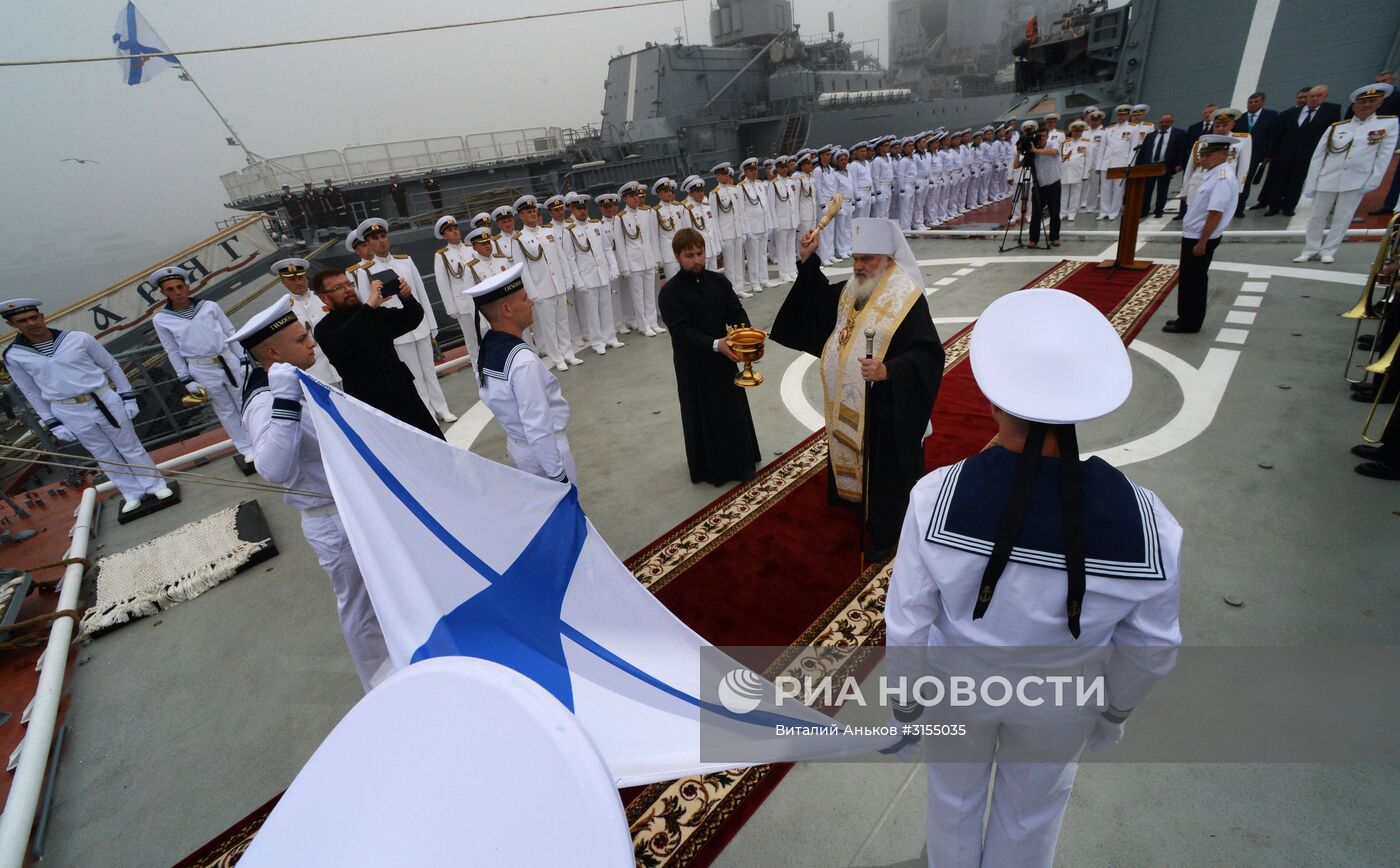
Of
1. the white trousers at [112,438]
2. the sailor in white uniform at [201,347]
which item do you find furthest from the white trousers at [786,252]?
the white trousers at [112,438]

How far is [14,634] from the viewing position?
12.8ft

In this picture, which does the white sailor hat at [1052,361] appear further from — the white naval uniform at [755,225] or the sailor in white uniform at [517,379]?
the white naval uniform at [755,225]

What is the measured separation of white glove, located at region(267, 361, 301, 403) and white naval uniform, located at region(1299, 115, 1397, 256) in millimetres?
10831

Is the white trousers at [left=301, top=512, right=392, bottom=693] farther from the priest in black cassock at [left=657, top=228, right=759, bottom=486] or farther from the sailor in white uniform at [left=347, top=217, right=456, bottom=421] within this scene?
the sailor in white uniform at [left=347, top=217, right=456, bottom=421]

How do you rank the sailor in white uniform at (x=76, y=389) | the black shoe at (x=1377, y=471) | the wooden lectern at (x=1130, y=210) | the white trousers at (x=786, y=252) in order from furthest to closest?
1. the white trousers at (x=786, y=252)
2. the wooden lectern at (x=1130, y=210)
3. the sailor in white uniform at (x=76, y=389)
4. the black shoe at (x=1377, y=471)

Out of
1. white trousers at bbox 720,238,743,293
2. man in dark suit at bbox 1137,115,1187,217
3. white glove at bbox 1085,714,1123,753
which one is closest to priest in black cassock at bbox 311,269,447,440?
white glove at bbox 1085,714,1123,753

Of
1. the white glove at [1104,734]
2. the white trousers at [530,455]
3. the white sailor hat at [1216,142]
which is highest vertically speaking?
the white sailor hat at [1216,142]

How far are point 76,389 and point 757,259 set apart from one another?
8646 millimetres

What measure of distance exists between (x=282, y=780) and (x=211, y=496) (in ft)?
13.4

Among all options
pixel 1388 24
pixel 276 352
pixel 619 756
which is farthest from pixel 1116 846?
pixel 1388 24

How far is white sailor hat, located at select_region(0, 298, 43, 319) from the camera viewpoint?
4656mm

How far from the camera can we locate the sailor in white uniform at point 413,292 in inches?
246

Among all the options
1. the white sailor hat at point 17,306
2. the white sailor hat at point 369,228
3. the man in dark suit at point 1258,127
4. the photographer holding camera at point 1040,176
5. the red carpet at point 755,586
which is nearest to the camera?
the red carpet at point 755,586

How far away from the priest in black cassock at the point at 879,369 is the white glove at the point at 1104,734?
1650 millimetres
